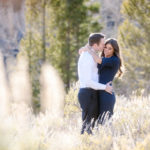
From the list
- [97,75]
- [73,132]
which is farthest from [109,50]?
[73,132]

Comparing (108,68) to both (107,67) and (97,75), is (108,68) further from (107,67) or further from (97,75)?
(97,75)

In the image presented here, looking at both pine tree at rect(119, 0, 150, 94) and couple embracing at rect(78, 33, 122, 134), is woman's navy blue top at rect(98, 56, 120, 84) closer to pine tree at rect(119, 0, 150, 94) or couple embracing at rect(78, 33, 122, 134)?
couple embracing at rect(78, 33, 122, 134)

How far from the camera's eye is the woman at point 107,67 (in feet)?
13.0

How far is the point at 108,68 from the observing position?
4016 mm

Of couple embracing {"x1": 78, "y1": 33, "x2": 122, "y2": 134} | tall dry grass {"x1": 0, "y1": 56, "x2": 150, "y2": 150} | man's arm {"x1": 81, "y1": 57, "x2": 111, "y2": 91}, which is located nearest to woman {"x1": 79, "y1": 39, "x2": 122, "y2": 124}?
couple embracing {"x1": 78, "y1": 33, "x2": 122, "y2": 134}

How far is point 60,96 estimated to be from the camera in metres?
20.6

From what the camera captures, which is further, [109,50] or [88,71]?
[109,50]

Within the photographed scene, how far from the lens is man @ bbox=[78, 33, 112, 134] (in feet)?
12.8

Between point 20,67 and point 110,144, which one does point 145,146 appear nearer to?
point 110,144

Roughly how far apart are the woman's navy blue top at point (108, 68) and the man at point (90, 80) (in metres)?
0.07

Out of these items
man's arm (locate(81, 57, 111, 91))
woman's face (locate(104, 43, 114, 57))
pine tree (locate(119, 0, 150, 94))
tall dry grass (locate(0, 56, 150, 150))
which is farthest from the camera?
pine tree (locate(119, 0, 150, 94))

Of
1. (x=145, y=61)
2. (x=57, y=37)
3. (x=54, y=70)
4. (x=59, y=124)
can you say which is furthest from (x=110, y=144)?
(x=57, y=37)

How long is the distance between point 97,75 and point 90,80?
0.23m

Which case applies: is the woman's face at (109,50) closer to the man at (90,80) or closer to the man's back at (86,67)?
the man at (90,80)
